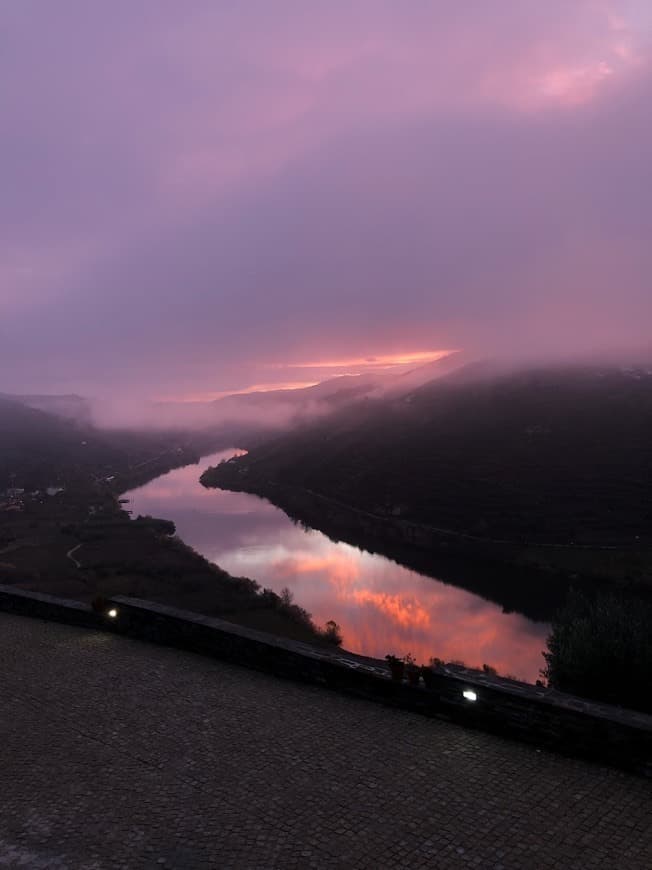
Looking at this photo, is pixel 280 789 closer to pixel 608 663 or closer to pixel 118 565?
pixel 608 663

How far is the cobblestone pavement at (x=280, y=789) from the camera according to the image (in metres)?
5.95

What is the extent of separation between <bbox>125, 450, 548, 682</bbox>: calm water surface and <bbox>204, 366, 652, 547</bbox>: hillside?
19.0m

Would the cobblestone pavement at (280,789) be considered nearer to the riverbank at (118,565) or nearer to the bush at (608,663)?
the bush at (608,663)

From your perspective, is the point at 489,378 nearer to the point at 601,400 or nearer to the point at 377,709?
the point at 601,400

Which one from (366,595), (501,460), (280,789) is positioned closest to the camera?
(280,789)

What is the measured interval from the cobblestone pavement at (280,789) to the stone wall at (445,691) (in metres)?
0.24

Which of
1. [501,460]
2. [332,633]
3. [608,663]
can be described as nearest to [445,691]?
[608,663]

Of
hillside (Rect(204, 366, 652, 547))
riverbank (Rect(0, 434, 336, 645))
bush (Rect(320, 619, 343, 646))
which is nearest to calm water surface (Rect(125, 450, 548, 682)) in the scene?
bush (Rect(320, 619, 343, 646))

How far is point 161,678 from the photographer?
10.5 m

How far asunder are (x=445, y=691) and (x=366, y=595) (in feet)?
161

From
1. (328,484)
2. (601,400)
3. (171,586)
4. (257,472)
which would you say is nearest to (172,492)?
(257,472)

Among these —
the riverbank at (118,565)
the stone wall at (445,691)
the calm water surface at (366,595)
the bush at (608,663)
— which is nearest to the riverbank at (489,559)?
the calm water surface at (366,595)

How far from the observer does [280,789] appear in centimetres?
704

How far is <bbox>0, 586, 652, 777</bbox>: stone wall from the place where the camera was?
7.53 meters
